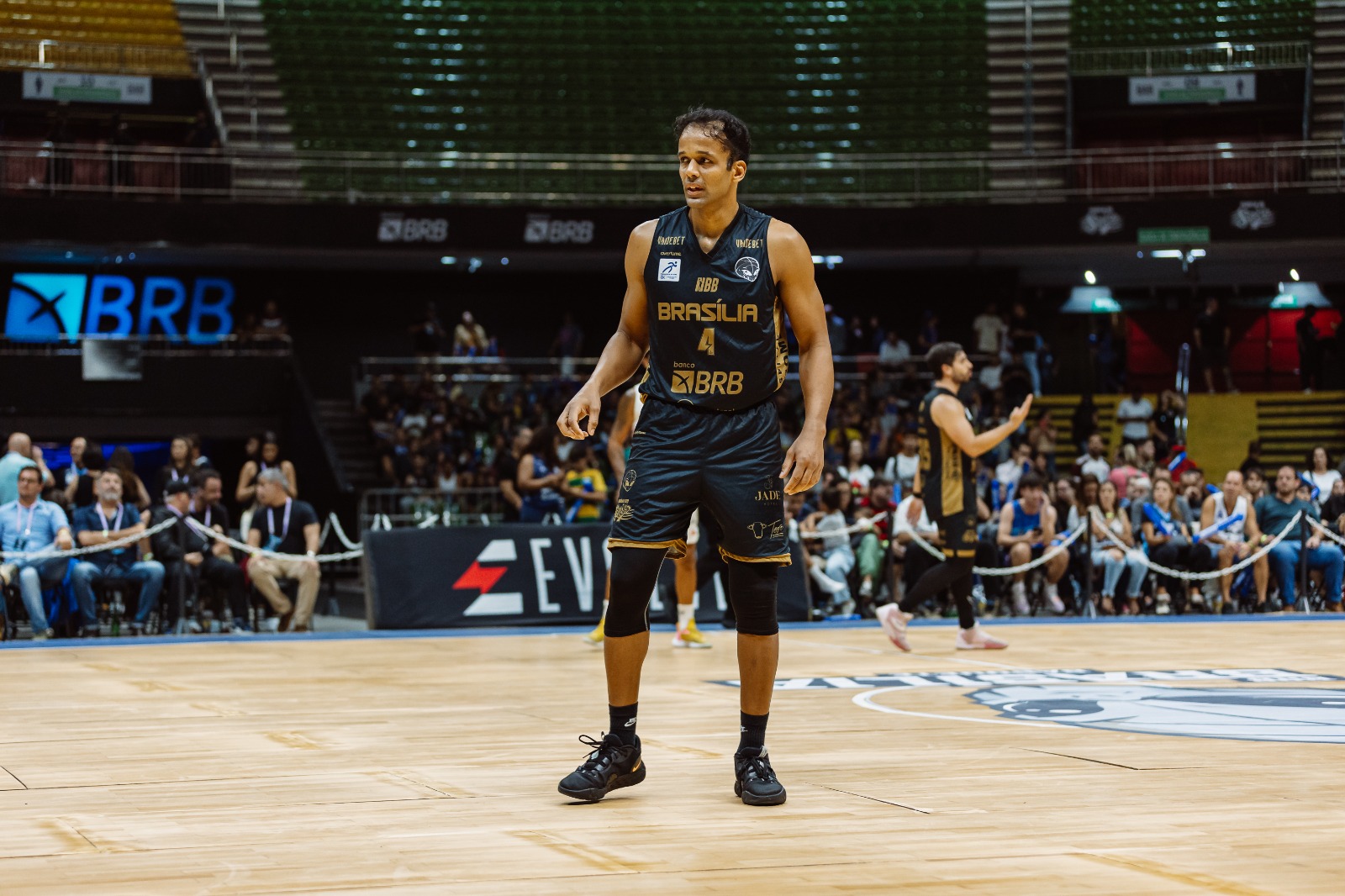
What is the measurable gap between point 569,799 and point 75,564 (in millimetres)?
9323

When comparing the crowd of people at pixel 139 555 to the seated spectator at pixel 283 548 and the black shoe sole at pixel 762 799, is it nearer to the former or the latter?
the seated spectator at pixel 283 548

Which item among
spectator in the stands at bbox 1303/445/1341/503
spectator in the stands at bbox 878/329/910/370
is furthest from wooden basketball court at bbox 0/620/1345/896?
spectator in the stands at bbox 878/329/910/370

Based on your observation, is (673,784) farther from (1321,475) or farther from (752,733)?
(1321,475)

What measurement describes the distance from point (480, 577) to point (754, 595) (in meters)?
8.75

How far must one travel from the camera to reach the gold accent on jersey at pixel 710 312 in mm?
4922

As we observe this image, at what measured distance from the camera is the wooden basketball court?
141 inches

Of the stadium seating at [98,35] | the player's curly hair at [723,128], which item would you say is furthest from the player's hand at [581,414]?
the stadium seating at [98,35]

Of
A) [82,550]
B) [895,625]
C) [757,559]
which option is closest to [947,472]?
[895,625]

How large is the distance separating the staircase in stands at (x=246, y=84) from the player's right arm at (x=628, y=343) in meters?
19.8

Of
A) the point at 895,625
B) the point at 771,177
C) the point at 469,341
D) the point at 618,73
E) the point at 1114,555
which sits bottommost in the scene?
the point at 895,625

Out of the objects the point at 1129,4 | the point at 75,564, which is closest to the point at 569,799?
the point at 75,564

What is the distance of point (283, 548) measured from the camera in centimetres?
1377

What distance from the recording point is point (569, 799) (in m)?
4.66

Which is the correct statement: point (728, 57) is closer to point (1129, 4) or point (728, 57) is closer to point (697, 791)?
point (1129, 4)
